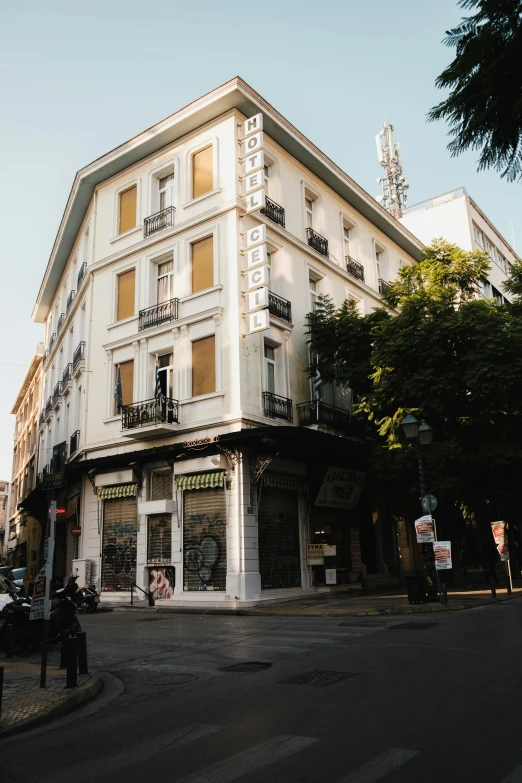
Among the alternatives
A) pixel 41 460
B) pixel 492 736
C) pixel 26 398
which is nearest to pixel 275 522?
pixel 492 736

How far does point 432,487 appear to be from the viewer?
1909cm

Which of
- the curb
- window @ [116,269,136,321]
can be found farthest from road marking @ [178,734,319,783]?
window @ [116,269,136,321]

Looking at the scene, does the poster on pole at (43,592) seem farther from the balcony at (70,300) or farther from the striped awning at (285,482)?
the balcony at (70,300)

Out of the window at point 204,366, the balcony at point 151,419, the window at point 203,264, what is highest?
the window at point 203,264

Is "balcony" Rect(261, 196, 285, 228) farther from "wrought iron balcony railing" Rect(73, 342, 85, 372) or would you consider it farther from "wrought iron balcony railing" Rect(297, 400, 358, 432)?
"wrought iron balcony railing" Rect(73, 342, 85, 372)

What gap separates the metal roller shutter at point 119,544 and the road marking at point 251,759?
690 inches

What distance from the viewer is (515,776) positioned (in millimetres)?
3949

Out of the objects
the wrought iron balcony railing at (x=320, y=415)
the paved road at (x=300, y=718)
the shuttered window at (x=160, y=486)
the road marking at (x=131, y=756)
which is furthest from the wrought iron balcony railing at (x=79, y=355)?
the road marking at (x=131, y=756)

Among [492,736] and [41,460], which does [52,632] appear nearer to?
[492,736]

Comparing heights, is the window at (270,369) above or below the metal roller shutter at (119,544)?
above

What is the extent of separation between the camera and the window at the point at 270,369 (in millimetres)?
21531

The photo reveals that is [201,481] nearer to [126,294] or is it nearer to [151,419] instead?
[151,419]

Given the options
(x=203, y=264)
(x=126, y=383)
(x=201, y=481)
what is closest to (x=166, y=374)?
(x=126, y=383)

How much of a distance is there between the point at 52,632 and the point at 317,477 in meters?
12.3
